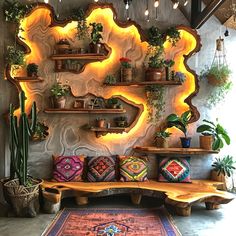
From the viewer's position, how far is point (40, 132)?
5.36 m

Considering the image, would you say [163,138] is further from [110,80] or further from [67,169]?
[67,169]

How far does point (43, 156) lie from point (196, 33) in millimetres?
3351

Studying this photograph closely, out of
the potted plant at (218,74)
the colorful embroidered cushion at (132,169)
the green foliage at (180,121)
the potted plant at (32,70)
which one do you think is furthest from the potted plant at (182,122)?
the potted plant at (32,70)

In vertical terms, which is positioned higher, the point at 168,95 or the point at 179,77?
the point at 179,77

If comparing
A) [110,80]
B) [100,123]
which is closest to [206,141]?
[100,123]

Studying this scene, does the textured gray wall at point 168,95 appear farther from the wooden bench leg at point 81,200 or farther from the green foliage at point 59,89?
the wooden bench leg at point 81,200

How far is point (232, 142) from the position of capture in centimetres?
561

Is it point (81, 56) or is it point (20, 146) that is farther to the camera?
point (81, 56)

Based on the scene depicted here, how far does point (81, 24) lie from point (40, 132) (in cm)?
195

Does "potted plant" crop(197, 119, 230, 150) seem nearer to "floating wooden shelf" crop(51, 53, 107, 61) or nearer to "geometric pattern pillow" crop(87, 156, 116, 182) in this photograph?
"geometric pattern pillow" crop(87, 156, 116, 182)

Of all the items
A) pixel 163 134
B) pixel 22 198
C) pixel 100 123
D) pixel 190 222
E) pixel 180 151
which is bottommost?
pixel 190 222

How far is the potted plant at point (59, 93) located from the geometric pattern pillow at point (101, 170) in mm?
1089

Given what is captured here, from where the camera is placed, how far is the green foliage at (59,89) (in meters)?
5.37

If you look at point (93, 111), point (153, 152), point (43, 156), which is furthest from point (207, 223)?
point (43, 156)
